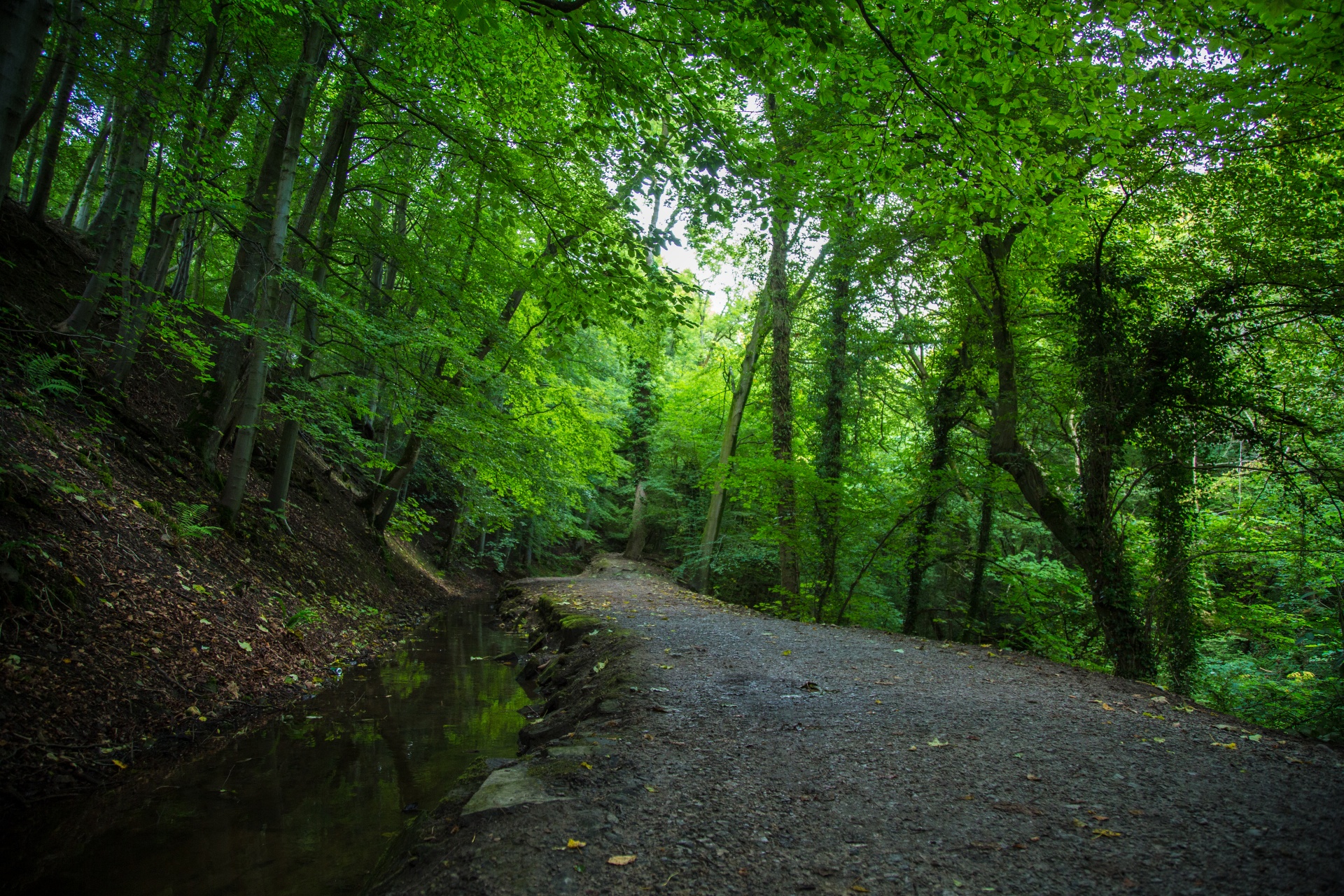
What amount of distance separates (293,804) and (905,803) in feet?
10.7

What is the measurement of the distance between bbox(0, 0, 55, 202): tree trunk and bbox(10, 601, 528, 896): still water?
310 cm

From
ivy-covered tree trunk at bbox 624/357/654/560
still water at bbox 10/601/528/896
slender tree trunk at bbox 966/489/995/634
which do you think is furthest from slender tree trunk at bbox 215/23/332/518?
ivy-covered tree trunk at bbox 624/357/654/560

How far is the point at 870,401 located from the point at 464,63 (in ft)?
29.8

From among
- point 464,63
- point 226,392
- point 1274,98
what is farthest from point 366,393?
point 1274,98

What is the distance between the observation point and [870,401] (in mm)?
12055

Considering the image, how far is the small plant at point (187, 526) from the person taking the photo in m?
5.72

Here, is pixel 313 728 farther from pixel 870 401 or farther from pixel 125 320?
pixel 870 401

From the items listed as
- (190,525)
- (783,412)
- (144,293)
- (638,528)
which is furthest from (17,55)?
(638,528)

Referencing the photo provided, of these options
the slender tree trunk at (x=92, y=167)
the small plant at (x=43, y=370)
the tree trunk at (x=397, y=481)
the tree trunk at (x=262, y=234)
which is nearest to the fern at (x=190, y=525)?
the tree trunk at (x=262, y=234)

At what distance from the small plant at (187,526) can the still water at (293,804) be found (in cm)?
202

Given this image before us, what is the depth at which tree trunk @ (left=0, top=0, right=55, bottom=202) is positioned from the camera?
2.61m

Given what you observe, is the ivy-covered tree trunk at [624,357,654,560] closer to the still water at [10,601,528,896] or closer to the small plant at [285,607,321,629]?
the small plant at [285,607,321,629]

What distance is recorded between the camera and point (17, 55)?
8.73ft

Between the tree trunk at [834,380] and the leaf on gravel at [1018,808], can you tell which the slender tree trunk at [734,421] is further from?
the leaf on gravel at [1018,808]
